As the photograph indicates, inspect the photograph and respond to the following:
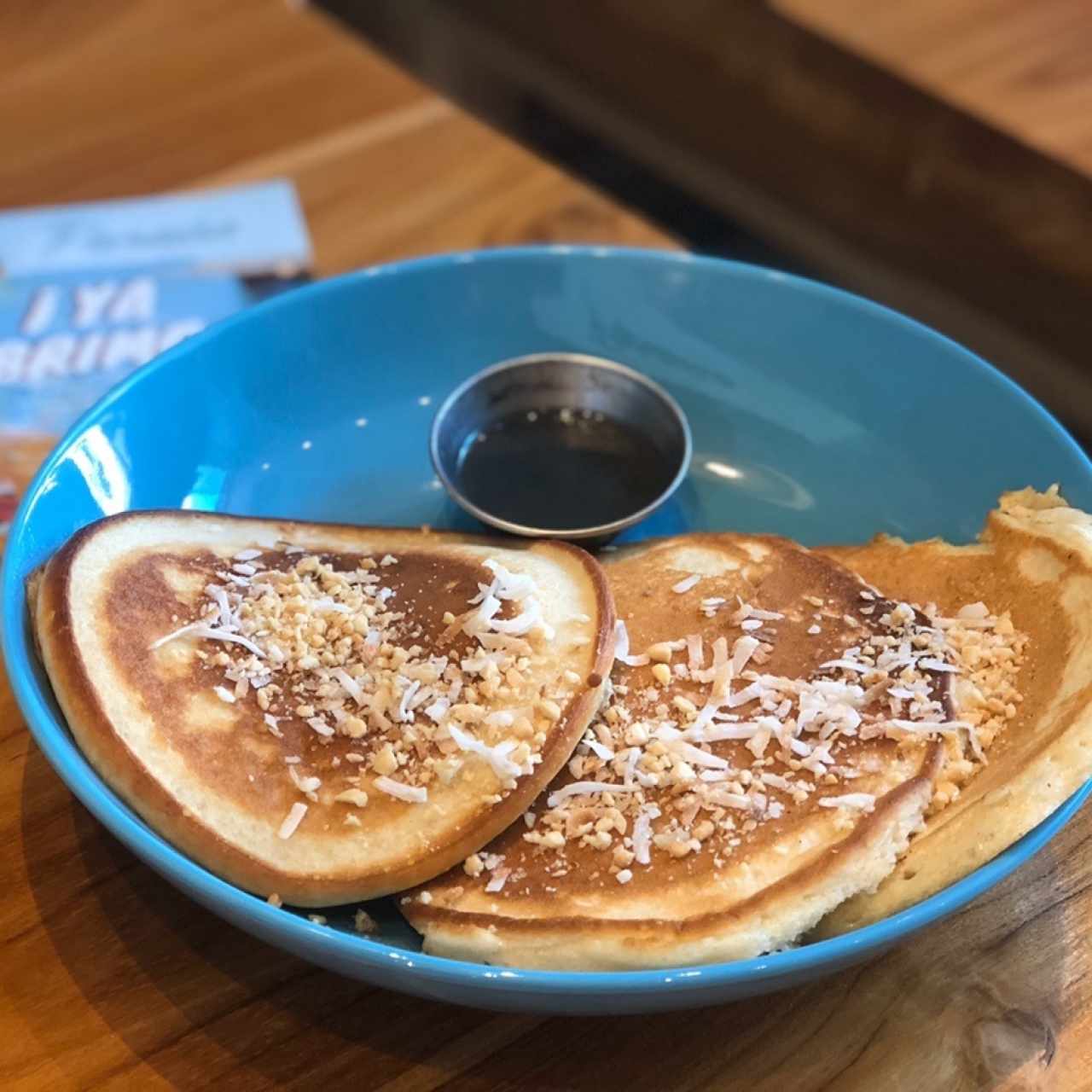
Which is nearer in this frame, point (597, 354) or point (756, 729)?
point (756, 729)

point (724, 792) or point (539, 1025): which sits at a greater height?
point (724, 792)

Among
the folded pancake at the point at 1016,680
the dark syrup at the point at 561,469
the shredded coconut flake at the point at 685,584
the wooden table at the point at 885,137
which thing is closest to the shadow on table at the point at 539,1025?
the folded pancake at the point at 1016,680

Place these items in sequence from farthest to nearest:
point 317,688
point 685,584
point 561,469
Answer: point 561,469
point 685,584
point 317,688

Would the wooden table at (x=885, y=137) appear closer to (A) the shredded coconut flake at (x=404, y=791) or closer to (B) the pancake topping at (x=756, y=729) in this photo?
(B) the pancake topping at (x=756, y=729)

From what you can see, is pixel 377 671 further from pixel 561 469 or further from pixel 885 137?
pixel 885 137

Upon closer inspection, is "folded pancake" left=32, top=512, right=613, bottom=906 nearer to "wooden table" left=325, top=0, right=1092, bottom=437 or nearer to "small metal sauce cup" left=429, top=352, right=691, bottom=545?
"small metal sauce cup" left=429, top=352, right=691, bottom=545

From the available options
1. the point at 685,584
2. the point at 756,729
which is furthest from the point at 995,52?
A: the point at 756,729

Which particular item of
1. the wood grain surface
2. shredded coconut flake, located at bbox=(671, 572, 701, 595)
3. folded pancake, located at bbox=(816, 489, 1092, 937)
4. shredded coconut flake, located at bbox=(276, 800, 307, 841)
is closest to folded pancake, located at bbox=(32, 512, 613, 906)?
shredded coconut flake, located at bbox=(276, 800, 307, 841)
